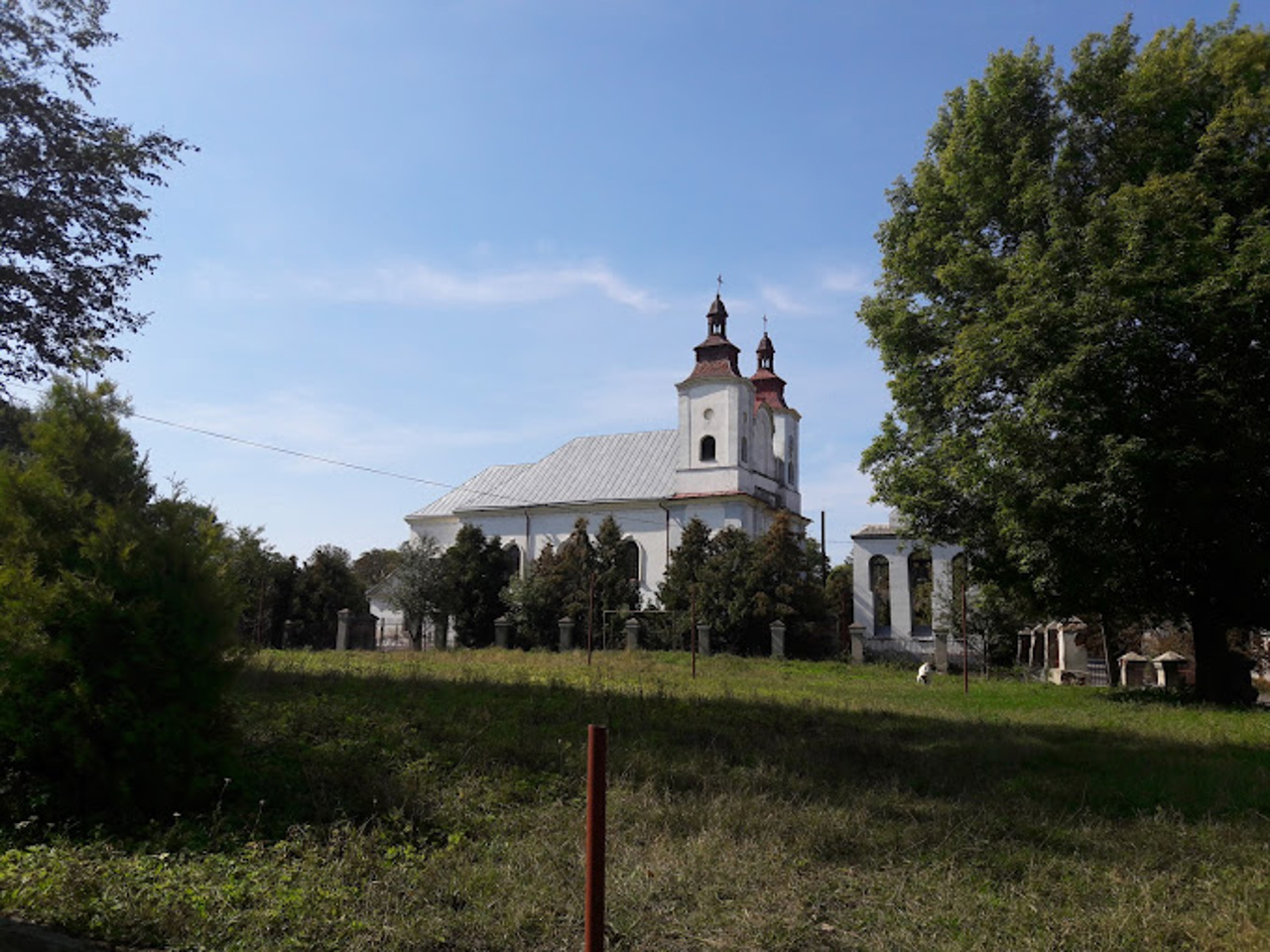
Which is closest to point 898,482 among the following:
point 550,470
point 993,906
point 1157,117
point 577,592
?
point 1157,117

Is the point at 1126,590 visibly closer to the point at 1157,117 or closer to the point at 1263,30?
the point at 1157,117

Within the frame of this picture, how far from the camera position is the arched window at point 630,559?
47.8 meters

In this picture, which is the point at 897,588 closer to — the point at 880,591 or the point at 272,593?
the point at 880,591

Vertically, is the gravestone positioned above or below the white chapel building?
below

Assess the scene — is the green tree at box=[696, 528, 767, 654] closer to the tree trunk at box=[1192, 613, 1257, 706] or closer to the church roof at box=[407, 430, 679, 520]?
the church roof at box=[407, 430, 679, 520]

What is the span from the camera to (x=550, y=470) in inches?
2295

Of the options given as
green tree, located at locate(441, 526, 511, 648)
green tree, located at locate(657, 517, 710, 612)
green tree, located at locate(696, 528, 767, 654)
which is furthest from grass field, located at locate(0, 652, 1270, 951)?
green tree, located at locate(441, 526, 511, 648)

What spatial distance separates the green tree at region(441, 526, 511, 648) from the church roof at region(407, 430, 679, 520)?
8732 millimetres

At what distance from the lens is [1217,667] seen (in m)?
19.1

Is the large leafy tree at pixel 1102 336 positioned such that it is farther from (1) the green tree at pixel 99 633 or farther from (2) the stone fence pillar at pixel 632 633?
(2) the stone fence pillar at pixel 632 633

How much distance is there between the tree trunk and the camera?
19.0 m

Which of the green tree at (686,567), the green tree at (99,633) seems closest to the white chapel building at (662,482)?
the green tree at (686,567)

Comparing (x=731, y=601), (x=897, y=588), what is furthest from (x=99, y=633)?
(x=897, y=588)

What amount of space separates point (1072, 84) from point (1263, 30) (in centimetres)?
320
